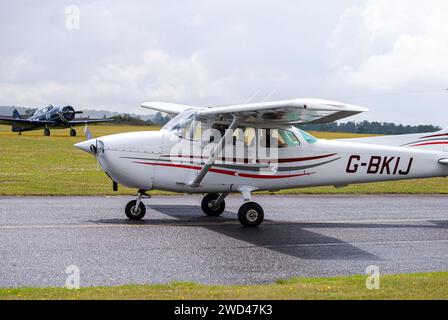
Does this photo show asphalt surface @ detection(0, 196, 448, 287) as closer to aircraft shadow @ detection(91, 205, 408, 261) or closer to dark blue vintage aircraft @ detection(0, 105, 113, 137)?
aircraft shadow @ detection(91, 205, 408, 261)

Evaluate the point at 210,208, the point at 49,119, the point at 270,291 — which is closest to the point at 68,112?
the point at 49,119

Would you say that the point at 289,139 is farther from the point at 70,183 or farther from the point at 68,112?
the point at 68,112

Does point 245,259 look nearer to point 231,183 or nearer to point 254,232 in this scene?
point 254,232

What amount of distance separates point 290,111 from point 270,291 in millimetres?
5402

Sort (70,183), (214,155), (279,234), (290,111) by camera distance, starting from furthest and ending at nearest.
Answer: (70,183), (214,155), (279,234), (290,111)

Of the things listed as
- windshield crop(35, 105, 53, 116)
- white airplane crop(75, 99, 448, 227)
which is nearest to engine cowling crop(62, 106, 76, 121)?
windshield crop(35, 105, 53, 116)

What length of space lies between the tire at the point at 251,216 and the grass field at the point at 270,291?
4.90 metres

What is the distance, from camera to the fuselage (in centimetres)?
1426

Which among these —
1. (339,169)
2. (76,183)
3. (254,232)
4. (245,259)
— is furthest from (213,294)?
(76,183)

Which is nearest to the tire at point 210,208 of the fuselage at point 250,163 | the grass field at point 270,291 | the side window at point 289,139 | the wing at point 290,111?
the fuselage at point 250,163

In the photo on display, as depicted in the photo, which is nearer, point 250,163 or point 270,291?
point 270,291

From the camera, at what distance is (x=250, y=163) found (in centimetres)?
1464

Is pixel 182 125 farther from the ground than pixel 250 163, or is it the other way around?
pixel 182 125

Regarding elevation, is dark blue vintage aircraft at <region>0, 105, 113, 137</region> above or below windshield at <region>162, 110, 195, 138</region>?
above
